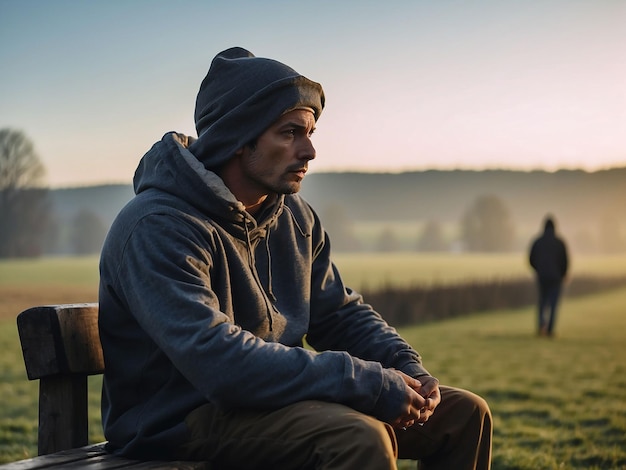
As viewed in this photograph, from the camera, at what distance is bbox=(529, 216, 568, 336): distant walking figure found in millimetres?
17641

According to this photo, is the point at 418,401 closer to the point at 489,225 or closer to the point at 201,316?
the point at 201,316

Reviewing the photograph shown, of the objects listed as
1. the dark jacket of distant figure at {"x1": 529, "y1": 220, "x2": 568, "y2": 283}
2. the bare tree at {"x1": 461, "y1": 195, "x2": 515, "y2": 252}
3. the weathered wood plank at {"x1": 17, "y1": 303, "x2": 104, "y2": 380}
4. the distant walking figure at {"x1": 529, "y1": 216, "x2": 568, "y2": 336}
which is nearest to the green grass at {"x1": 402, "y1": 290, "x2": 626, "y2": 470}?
the distant walking figure at {"x1": 529, "y1": 216, "x2": 568, "y2": 336}

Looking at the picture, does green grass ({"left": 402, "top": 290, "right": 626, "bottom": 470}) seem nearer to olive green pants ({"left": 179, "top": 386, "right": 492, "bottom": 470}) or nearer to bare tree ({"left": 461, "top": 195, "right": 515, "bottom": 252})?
olive green pants ({"left": 179, "top": 386, "right": 492, "bottom": 470})

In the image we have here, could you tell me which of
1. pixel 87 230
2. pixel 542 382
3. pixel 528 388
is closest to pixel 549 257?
pixel 542 382

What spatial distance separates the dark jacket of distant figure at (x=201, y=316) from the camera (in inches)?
104

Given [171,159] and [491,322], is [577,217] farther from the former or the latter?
[171,159]

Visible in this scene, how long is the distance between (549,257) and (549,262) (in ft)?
0.34

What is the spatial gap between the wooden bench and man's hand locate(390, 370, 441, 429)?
91 centimetres

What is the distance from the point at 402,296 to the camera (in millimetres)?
25625

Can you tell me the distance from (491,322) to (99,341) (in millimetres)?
23773

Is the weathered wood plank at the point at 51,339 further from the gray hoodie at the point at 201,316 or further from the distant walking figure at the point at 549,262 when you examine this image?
the distant walking figure at the point at 549,262

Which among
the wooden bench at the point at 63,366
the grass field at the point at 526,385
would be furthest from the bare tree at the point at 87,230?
the wooden bench at the point at 63,366

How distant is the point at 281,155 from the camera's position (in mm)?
3029

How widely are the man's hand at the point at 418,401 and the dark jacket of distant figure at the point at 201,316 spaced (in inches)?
1.6
